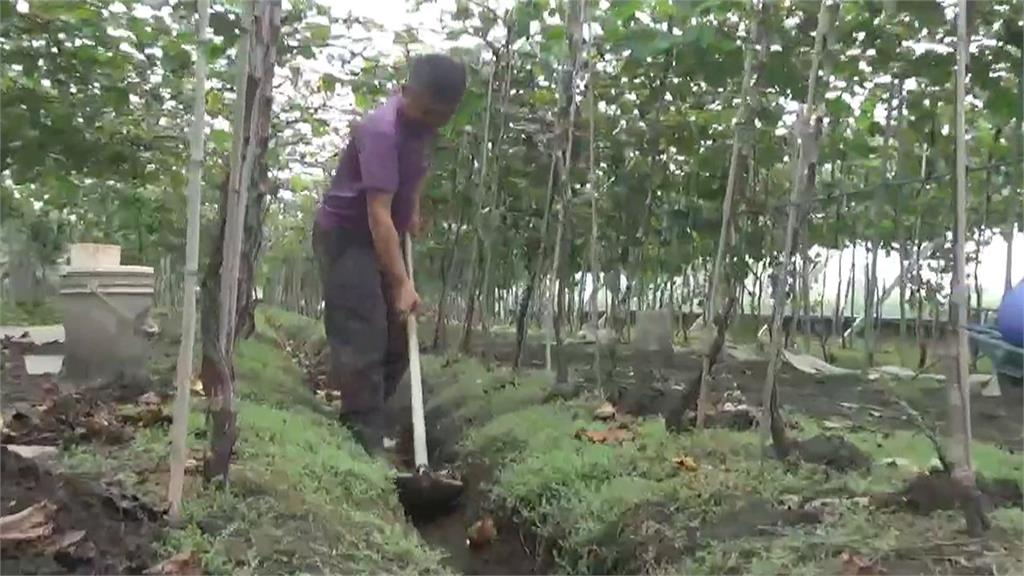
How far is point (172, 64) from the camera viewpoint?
442 centimetres

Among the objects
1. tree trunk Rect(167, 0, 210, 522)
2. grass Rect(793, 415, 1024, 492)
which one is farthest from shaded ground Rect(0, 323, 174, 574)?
grass Rect(793, 415, 1024, 492)

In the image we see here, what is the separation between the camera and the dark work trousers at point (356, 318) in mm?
3949

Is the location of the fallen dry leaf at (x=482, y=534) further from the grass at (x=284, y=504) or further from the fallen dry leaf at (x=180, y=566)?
the fallen dry leaf at (x=180, y=566)

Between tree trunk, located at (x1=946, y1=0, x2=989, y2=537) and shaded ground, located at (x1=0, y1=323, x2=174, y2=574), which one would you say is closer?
Result: shaded ground, located at (x1=0, y1=323, x2=174, y2=574)

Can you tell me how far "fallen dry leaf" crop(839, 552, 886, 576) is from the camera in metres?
2.14

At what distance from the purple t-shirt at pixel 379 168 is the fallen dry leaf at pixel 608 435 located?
110cm

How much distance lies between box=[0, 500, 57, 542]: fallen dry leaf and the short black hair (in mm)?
2241

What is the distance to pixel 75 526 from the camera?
2041 mm

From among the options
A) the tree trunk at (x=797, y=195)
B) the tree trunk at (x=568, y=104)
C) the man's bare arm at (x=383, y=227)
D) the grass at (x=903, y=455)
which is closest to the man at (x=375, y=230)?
the man's bare arm at (x=383, y=227)

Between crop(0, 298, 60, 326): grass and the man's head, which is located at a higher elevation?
the man's head

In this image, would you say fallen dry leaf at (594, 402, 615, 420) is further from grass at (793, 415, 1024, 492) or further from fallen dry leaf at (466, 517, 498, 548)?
fallen dry leaf at (466, 517, 498, 548)

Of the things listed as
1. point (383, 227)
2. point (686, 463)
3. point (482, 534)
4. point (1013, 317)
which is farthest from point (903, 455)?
point (383, 227)

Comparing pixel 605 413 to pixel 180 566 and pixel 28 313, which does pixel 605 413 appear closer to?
pixel 28 313

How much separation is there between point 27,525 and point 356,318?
7.24 feet
